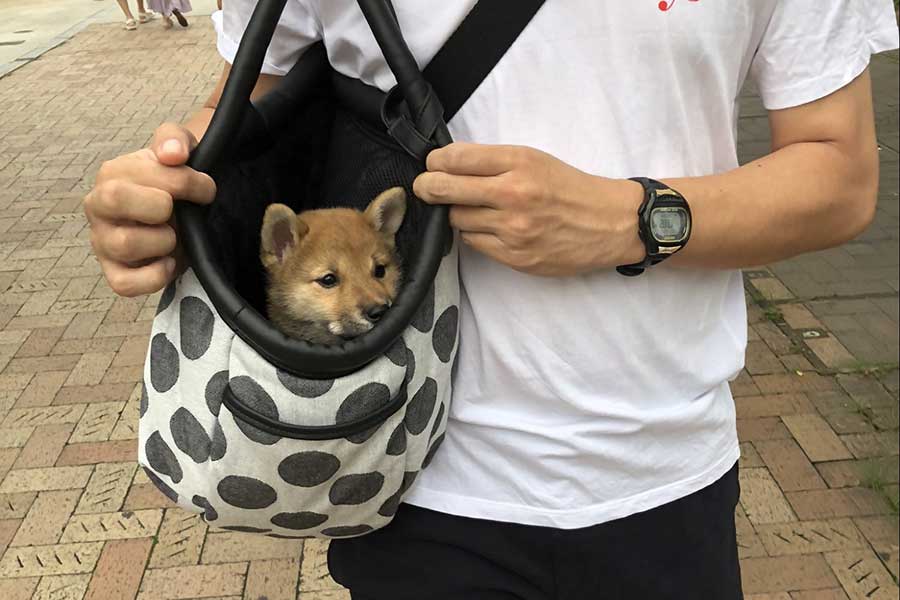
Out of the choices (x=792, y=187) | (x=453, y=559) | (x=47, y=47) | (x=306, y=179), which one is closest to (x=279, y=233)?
(x=306, y=179)

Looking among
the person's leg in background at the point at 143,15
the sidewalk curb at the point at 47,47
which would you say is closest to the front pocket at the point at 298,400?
the sidewalk curb at the point at 47,47

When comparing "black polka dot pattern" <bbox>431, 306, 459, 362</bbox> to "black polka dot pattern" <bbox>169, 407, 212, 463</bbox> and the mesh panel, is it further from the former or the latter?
"black polka dot pattern" <bbox>169, 407, 212, 463</bbox>

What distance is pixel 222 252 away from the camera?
1.39 meters

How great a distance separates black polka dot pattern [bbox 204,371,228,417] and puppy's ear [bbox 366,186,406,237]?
0.47 metres

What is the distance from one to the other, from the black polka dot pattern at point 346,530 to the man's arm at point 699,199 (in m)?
0.52

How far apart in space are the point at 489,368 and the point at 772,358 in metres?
3.65

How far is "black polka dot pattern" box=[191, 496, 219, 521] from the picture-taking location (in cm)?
122

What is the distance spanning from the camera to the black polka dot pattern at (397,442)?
47.4 inches

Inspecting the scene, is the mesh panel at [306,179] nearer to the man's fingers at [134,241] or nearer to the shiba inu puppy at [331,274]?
the shiba inu puppy at [331,274]

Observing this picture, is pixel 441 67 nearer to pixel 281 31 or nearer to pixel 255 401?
Answer: pixel 281 31

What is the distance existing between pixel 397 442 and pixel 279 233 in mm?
585

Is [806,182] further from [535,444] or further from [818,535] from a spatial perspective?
[818,535]

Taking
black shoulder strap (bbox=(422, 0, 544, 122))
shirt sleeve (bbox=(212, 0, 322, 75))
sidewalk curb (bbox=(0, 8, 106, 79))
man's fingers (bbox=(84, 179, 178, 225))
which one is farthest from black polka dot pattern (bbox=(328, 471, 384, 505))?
sidewalk curb (bbox=(0, 8, 106, 79))

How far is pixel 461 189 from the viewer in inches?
45.0
